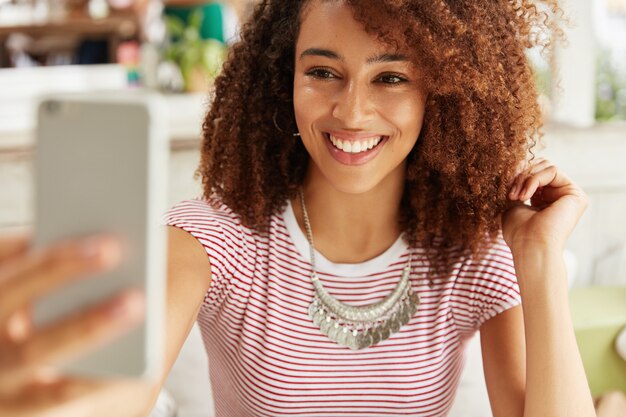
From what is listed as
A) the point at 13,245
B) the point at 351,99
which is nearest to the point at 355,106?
the point at 351,99

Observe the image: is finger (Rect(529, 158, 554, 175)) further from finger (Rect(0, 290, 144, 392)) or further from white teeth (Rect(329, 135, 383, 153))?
finger (Rect(0, 290, 144, 392))

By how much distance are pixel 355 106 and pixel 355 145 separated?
0.20 feet

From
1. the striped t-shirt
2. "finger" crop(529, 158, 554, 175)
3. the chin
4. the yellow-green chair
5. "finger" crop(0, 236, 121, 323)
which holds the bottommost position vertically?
the yellow-green chair

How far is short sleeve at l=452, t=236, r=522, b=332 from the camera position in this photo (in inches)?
44.7

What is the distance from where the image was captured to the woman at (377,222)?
3.37ft

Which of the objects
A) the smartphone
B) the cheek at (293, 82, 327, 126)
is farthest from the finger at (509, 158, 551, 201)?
the smartphone

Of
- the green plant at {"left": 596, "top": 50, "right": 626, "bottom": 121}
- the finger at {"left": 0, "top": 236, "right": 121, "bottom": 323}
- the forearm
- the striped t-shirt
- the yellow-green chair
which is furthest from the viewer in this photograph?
the green plant at {"left": 596, "top": 50, "right": 626, "bottom": 121}

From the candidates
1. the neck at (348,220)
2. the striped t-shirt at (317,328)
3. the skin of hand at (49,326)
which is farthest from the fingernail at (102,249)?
the neck at (348,220)

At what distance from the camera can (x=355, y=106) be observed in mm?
1026

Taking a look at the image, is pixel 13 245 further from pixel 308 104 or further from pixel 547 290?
pixel 547 290

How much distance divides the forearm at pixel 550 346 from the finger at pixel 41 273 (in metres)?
0.75

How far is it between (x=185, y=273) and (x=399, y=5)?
488 millimetres

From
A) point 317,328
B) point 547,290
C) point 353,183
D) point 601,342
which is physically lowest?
point 601,342

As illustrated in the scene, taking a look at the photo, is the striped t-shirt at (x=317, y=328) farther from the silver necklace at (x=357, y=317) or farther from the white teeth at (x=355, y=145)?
the white teeth at (x=355, y=145)
